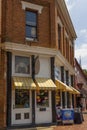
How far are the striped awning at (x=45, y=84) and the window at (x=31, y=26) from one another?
9.57 ft

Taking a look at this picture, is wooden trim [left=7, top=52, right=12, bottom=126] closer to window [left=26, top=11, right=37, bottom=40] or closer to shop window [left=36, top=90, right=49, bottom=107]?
shop window [left=36, top=90, right=49, bottom=107]

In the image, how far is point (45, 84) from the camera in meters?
23.3

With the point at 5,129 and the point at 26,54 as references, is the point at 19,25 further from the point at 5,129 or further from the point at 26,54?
the point at 5,129

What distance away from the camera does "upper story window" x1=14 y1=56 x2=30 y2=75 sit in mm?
22938

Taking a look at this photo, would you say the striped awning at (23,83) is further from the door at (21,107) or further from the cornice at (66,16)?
the cornice at (66,16)

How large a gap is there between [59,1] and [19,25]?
5.11m

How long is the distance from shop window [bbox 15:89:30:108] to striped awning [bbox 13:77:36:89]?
27.5 inches

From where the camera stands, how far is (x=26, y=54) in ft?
76.9

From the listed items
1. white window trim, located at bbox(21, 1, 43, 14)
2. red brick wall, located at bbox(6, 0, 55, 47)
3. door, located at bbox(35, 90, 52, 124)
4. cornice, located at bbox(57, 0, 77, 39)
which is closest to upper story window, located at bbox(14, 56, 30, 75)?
red brick wall, located at bbox(6, 0, 55, 47)

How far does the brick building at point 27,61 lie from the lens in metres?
22.2

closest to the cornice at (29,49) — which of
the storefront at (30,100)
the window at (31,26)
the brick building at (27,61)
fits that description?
the brick building at (27,61)

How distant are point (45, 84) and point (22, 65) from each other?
1925mm

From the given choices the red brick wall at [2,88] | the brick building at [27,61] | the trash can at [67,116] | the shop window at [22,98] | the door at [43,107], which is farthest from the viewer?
the trash can at [67,116]

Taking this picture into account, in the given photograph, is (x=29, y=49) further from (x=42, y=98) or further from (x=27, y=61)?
(x=42, y=98)
